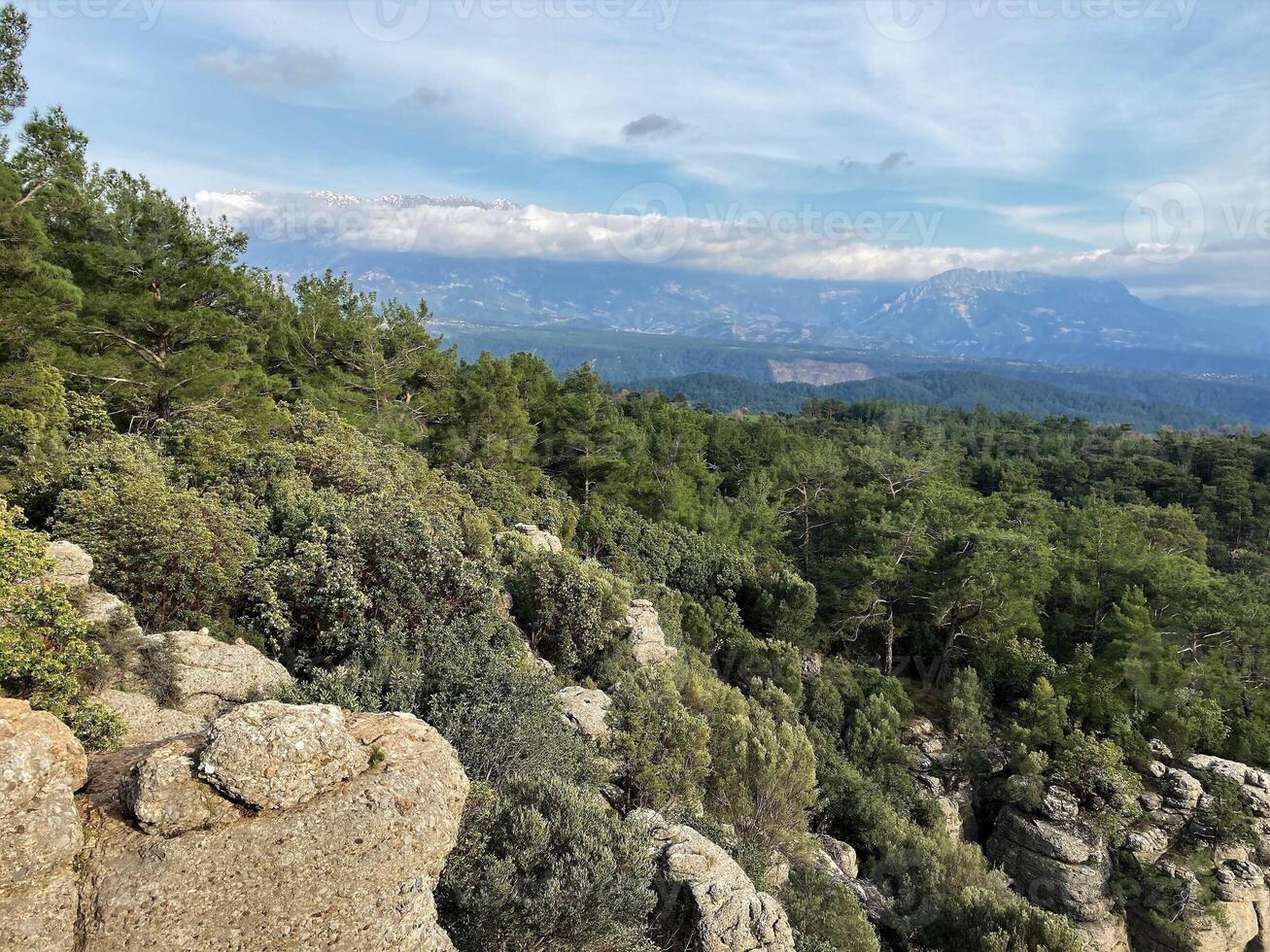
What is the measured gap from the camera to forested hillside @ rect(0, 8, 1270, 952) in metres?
10.1

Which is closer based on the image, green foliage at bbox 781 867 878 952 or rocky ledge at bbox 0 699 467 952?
rocky ledge at bbox 0 699 467 952

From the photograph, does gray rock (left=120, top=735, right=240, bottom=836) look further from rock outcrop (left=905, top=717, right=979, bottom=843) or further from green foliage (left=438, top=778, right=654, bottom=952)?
rock outcrop (left=905, top=717, right=979, bottom=843)

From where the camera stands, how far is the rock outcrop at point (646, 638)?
18875mm

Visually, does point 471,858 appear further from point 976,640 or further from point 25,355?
point 976,640

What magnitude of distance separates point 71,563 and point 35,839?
6.05 m

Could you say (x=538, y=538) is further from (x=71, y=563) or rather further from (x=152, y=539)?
(x=71, y=563)

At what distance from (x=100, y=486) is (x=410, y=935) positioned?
10.0m

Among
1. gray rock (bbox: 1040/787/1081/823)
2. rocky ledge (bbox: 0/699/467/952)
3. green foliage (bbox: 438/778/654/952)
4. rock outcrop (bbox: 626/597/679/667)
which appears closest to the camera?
rocky ledge (bbox: 0/699/467/952)

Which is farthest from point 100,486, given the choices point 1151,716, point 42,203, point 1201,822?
point 1151,716

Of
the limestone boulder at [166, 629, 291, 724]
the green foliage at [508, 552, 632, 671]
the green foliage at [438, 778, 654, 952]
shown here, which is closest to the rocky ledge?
the green foliage at [438, 778, 654, 952]

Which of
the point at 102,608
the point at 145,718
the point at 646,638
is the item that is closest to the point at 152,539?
the point at 102,608

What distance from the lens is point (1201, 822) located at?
20.1m

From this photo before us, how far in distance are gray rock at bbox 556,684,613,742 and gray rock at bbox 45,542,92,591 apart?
8.16m

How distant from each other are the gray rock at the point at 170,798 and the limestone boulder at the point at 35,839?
0.39 meters
